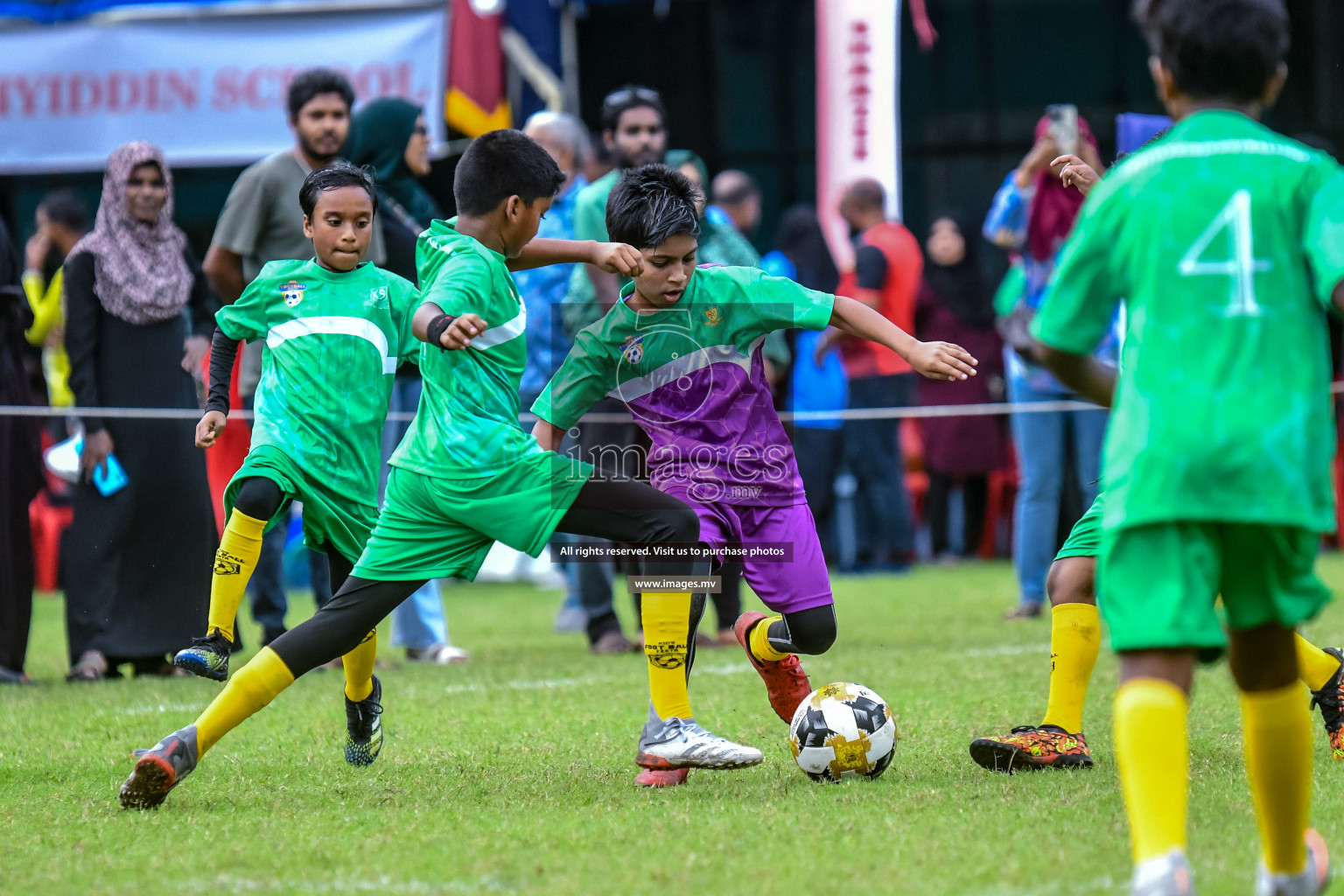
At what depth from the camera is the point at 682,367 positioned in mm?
4789

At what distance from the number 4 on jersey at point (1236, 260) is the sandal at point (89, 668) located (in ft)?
17.9

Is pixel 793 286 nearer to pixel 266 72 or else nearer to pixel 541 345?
pixel 541 345

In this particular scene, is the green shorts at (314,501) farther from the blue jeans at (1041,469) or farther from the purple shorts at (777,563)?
the blue jeans at (1041,469)

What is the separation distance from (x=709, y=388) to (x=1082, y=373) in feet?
6.04

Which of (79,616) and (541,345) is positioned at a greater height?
(541,345)

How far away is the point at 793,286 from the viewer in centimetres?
473

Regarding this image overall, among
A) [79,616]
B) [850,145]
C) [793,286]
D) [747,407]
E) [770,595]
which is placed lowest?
[79,616]

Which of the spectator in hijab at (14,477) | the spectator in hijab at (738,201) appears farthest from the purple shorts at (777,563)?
the spectator in hijab at (738,201)

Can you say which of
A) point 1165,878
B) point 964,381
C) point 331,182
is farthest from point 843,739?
point 964,381

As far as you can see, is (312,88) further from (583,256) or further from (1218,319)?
(1218,319)

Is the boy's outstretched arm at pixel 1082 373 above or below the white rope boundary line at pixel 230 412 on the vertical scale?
above

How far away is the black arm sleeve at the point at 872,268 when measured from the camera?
34.2ft

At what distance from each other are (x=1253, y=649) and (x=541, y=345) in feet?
19.5

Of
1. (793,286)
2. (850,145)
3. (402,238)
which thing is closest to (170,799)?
(793,286)
